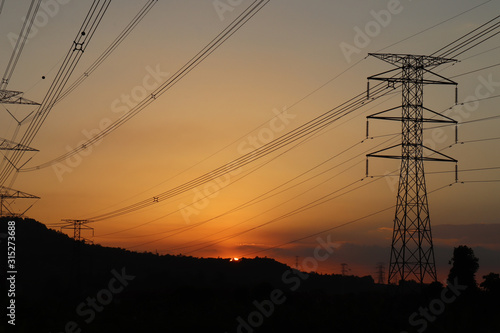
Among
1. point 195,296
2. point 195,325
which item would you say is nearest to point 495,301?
point 195,325

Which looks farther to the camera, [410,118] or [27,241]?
[27,241]

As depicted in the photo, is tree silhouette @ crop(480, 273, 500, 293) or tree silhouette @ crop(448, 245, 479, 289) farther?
tree silhouette @ crop(448, 245, 479, 289)

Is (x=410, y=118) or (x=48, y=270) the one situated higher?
(x=410, y=118)

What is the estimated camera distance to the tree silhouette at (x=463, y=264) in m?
78.6

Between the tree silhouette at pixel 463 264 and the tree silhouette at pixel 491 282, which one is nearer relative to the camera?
the tree silhouette at pixel 491 282

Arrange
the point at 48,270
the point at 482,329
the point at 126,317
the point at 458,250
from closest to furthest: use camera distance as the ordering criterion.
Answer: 1. the point at 482,329
2. the point at 126,317
3. the point at 458,250
4. the point at 48,270

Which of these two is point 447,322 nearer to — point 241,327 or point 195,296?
point 241,327

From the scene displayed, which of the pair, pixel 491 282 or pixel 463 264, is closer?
pixel 491 282

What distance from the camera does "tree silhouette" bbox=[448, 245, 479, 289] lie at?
7858 centimetres

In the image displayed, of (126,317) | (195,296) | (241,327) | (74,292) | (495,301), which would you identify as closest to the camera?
(495,301)

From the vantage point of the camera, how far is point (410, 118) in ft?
164

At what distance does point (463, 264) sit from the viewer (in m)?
80.0

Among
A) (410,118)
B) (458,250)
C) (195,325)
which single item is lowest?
(195,325)

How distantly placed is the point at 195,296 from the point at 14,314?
4728 centimetres
